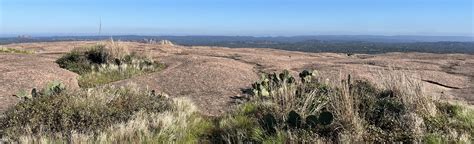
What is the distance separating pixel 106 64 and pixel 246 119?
9.44 metres

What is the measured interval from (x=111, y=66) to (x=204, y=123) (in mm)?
7767

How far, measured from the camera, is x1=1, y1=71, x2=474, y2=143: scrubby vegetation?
7238 millimetres

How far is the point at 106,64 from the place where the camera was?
17047mm

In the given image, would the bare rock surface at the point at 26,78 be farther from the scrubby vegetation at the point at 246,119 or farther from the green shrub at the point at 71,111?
the green shrub at the point at 71,111

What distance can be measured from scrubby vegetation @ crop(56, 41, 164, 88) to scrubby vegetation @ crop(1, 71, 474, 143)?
465cm

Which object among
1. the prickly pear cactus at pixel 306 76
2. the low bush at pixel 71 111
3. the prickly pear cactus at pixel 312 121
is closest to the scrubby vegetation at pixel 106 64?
the low bush at pixel 71 111

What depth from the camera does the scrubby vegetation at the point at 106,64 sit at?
14688 mm

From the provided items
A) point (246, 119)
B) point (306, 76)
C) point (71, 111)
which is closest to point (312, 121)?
point (246, 119)

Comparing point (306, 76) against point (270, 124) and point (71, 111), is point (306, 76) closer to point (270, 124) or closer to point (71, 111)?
point (270, 124)

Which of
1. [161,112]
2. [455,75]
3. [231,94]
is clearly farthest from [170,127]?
[455,75]

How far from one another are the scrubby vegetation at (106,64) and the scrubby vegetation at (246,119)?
183 inches

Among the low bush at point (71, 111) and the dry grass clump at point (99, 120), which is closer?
the dry grass clump at point (99, 120)

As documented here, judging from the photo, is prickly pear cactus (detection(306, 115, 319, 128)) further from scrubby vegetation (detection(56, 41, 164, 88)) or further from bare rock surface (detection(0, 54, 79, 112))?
scrubby vegetation (detection(56, 41, 164, 88))

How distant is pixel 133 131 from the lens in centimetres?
738
